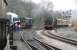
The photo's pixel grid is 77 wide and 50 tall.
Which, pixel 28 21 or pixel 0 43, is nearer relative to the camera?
pixel 0 43

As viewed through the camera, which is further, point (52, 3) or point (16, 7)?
point (52, 3)

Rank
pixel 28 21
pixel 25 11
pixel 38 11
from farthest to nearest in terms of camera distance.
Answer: pixel 28 21 → pixel 25 11 → pixel 38 11

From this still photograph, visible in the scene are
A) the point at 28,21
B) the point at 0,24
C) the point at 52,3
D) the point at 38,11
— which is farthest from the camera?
the point at 28,21

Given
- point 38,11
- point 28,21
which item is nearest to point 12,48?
point 38,11

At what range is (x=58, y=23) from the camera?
2483 cm

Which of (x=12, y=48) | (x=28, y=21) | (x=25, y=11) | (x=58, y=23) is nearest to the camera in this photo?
(x=12, y=48)

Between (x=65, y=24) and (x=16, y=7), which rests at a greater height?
(x=16, y=7)

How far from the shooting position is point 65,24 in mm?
26219

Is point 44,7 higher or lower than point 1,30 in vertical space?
higher

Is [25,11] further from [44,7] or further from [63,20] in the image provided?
[63,20]

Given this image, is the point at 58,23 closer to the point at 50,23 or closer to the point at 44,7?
the point at 50,23

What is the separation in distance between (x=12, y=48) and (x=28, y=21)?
54.3 feet

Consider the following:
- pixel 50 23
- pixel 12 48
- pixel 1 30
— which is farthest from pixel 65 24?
pixel 1 30

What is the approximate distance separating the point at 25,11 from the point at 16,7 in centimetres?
105
